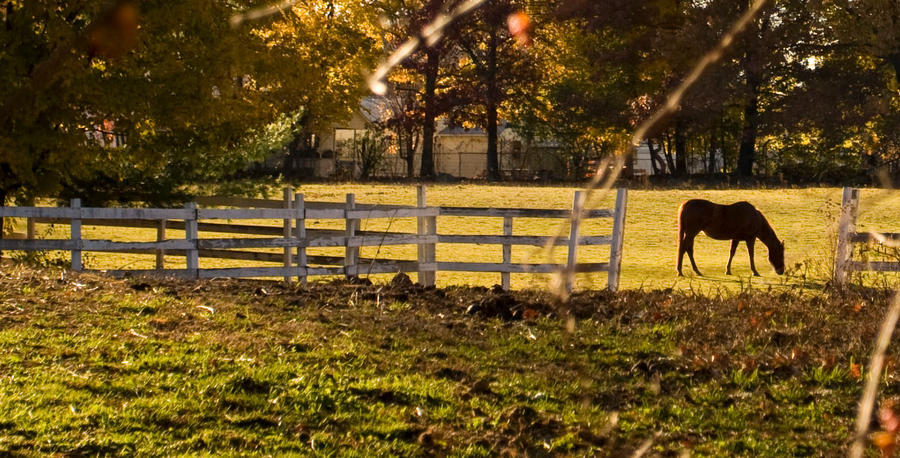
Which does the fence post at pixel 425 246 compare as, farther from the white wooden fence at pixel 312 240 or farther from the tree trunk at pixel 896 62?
the tree trunk at pixel 896 62

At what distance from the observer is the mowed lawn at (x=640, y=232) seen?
18516mm

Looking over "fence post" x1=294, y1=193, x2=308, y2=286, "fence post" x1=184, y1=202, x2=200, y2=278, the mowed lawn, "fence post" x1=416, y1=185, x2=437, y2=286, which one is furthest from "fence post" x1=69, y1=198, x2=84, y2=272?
"fence post" x1=416, y1=185, x2=437, y2=286

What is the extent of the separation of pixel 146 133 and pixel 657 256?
11446 mm

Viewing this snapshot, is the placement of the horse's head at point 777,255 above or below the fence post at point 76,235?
below

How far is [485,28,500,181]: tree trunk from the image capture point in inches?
2015

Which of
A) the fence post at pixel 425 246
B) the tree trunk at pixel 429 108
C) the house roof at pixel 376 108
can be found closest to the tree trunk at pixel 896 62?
the tree trunk at pixel 429 108

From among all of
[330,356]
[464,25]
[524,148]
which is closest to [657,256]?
[330,356]

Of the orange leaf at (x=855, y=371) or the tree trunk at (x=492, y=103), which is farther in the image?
the tree trunk at (x=492, y=103)

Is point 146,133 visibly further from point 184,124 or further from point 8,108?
point 8,108

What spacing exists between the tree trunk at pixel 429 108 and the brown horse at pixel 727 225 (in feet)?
99.6

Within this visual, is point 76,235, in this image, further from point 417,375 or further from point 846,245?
point 846,245

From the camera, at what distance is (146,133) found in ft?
57.1

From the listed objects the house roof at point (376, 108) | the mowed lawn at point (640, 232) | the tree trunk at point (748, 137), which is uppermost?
the house roof at point (376, 108)

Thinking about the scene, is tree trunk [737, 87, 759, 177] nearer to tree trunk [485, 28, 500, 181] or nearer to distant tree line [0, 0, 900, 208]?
distant tree line [0, 0, 900, 208]
